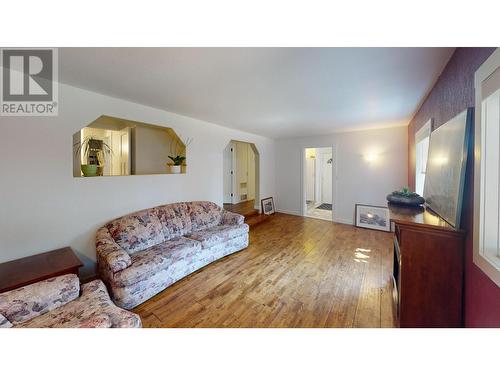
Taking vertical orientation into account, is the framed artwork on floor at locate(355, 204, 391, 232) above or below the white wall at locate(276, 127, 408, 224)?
below

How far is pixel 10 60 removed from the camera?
4.99 ft

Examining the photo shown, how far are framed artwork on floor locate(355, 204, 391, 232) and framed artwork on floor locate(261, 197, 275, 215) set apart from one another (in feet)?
7.27

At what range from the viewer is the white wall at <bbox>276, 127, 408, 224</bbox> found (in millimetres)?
4012

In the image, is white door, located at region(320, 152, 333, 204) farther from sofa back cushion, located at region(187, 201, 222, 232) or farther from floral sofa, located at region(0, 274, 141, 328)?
floral sofa, located at region(0, 274, 141, 328)

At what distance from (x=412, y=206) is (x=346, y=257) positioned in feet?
4.76

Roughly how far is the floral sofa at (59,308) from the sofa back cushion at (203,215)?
162cm

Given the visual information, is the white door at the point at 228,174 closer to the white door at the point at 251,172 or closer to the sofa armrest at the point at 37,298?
the white door at the point at 251,172

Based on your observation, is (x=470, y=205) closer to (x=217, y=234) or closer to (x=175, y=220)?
(x=217, y=234)

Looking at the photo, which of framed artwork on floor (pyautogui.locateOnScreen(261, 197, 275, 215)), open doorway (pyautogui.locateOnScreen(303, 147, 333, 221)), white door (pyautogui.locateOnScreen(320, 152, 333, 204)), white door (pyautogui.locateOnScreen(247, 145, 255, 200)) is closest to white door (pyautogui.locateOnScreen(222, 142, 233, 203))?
white door (pyautogui.locateOnScreen(247, 145, 255, 200))

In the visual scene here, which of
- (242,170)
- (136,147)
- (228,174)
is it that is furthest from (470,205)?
(242,170)

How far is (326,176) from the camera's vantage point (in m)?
7.14

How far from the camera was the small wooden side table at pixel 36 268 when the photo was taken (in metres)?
1.42
